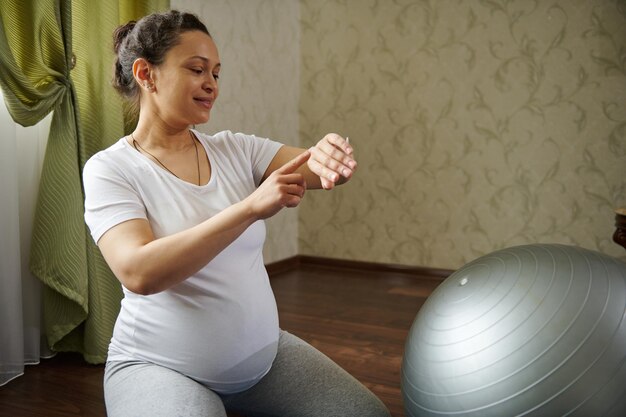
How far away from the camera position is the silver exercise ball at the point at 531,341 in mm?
1137

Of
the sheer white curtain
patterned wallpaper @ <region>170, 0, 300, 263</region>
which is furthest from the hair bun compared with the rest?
patterned wallpaper @ <region>170, 0, 300, 263</region>

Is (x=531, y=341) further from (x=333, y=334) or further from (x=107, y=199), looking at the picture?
(x=333, y=334)

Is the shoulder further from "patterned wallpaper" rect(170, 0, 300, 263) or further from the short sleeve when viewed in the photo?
"patterned wallpaper" rect(170, 0, 300, 263)

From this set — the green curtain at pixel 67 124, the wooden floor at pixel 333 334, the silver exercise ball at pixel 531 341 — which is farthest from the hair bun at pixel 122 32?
the wooden floor at pixel 333 334

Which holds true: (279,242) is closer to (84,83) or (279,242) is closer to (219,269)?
(84,83)

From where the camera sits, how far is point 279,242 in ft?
13.1

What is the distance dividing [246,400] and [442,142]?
8.13 ft

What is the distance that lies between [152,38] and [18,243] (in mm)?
1089

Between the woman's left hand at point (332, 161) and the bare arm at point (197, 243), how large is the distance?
0.07 metres

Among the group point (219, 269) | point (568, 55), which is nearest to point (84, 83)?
point (219, 269)

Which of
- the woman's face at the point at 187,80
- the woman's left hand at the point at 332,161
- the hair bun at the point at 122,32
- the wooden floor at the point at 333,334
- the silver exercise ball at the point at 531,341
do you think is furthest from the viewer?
the wooden floor at the point at 333,334

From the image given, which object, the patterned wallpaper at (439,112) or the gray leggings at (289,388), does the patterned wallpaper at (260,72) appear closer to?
the patterned wallpaper at (439,112)

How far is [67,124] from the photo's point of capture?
7.52 feet

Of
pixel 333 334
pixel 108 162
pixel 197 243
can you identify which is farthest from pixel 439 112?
pixel 197 243
